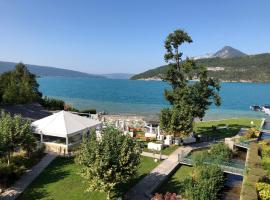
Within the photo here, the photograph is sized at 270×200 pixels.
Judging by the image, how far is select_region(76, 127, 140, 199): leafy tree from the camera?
14898 mm

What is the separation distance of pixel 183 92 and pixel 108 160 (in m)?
18.8

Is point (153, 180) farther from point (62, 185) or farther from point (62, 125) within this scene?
point (62, 125)

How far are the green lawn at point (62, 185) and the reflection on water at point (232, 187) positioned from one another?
5717 mm

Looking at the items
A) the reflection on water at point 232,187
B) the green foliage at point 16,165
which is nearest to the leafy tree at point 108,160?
the green foliage at point 16,165

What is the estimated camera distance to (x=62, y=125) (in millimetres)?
26547

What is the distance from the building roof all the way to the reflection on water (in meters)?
14.1

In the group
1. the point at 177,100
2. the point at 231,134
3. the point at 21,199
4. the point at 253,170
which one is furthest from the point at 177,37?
the point at 21,199

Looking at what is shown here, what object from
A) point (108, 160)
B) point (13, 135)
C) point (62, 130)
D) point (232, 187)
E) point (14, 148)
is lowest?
point (232, 187)

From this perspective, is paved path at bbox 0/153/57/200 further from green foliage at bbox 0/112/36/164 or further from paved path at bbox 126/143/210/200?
paved path at bbox 126/143/210/200

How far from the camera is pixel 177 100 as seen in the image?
32.7 meters

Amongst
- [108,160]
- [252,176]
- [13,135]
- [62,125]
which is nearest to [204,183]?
[252,176]

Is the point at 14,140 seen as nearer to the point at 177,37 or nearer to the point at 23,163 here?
the point at 23,163

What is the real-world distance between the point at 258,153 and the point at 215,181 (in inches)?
343

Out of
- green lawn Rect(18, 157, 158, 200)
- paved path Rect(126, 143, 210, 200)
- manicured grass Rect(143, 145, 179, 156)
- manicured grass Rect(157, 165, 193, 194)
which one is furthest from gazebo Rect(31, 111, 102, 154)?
manicured grass Rect(157, 165, 193, 194)
